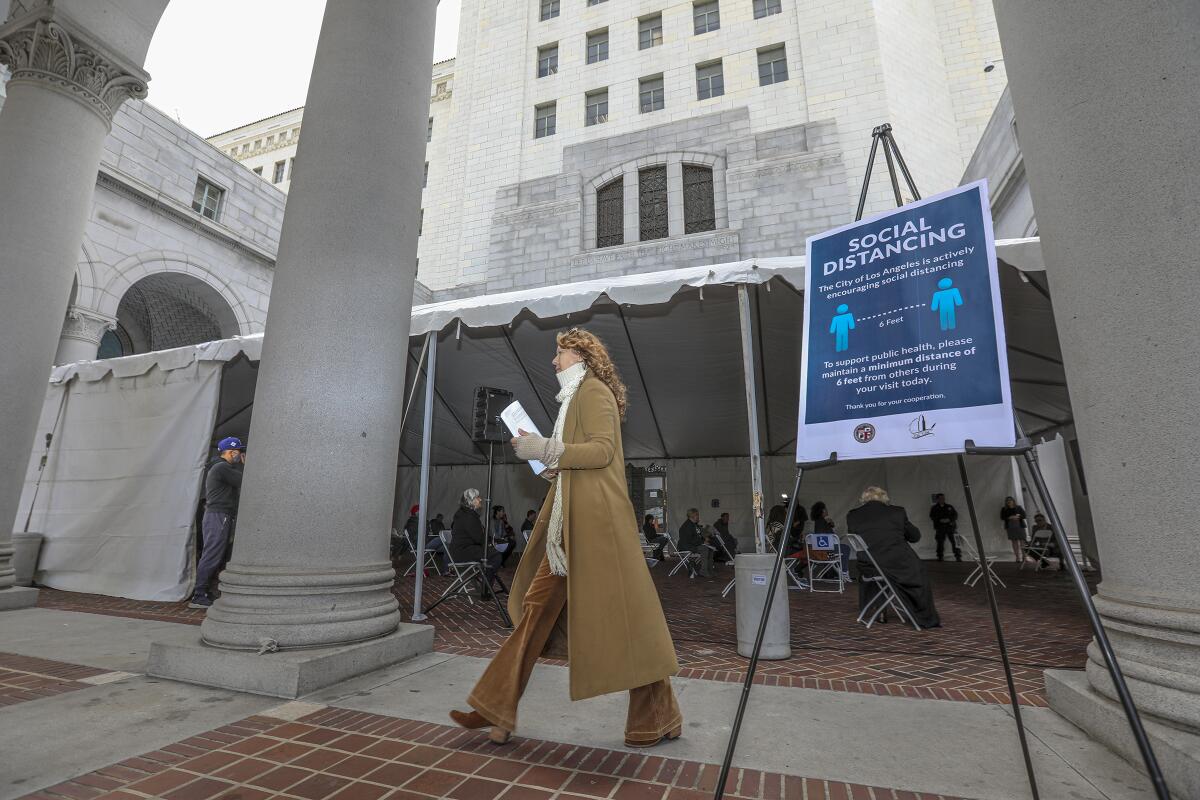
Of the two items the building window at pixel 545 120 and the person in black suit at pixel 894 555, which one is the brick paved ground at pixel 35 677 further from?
the building window at pixel 545 120

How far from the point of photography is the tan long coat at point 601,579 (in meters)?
2.23

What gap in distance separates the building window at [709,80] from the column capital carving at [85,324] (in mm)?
16777

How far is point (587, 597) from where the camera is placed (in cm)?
228

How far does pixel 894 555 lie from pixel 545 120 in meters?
18.9

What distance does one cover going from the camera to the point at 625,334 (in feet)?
25.4

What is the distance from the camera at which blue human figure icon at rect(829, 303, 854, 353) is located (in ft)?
9.41

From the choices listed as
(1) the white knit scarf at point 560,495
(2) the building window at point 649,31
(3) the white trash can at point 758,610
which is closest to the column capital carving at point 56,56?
(1) the white knit scarf at point 560,495

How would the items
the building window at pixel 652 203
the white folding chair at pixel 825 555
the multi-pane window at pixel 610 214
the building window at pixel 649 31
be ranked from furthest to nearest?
the building window at pixel 649 31, the multi-pane window at pixel 610 214, the building window at pixel 652 203, the white folding chair at pixel 825 555

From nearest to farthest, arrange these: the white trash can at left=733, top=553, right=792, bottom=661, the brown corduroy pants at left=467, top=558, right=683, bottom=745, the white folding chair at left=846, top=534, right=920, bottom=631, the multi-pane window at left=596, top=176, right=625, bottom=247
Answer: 1. the brown corduroy pants at left=467, top=558, right=683, bottom=745
2. the white trash can at left=733, top=553, right=792, bottom=661
3. the white folding chair at left=846, top=534, right=920, bottom=631
4. the multi-pane window at left=596, top=176, right=625, bottom=247

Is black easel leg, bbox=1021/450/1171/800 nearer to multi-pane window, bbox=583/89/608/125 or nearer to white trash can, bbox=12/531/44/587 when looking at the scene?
white trash can, bbox=12/531/44/587

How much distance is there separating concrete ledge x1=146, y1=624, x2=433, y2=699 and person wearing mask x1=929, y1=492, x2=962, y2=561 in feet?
41.5

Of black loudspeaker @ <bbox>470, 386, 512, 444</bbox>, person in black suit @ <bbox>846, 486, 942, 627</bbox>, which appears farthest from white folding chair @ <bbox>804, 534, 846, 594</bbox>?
black loudspeaker @ <bbox>470, 386, 512, 444</bbox>

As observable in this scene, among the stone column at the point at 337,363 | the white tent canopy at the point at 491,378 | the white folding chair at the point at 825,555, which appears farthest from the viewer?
the white folding chair at the point at 825,555

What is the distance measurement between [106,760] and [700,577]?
28.7 feet
